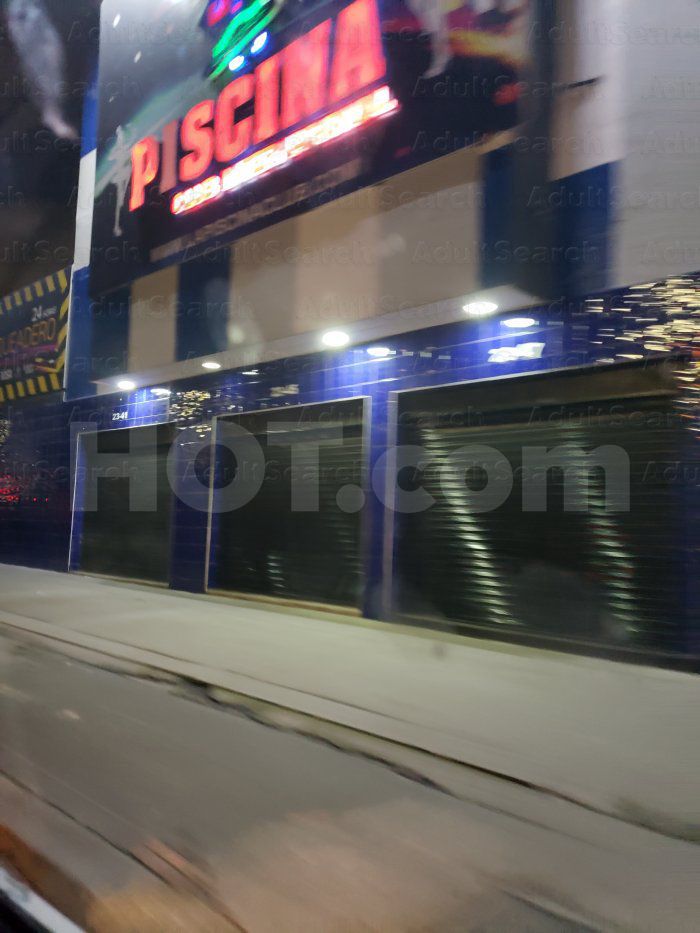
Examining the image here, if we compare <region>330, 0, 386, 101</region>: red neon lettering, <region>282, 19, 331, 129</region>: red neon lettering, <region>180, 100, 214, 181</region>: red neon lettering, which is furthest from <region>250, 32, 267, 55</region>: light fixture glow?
<region>330, 0, 386, 101</region>: red neon lettering

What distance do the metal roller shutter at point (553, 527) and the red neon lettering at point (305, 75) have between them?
4128mm

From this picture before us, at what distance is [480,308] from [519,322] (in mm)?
446

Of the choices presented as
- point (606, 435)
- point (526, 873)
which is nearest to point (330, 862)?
point (526, 873)

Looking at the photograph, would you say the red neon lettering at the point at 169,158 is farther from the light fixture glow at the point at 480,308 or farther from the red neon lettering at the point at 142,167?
the light fixture glow at the point at 480,308

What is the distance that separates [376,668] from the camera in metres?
5.82

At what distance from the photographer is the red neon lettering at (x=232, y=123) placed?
9.49 meters

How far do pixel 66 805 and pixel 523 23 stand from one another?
26.2 ft

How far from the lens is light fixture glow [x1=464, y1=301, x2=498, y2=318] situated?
23.1 feet

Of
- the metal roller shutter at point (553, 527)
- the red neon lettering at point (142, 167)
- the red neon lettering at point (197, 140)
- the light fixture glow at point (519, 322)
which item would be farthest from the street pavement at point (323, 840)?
the red neon lettering at point (142, 167)

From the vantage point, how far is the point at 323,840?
2848mm

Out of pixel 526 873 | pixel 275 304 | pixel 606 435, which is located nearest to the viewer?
pixel 526 873

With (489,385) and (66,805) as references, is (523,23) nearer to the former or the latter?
(489,385)

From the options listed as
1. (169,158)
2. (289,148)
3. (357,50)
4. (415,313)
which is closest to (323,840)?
(415,313)

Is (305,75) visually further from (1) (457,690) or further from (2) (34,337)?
(2) (34,337)
